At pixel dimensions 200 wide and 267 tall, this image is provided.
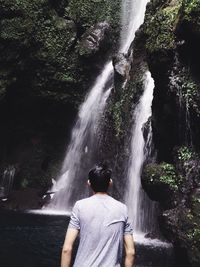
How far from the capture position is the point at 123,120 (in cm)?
2167

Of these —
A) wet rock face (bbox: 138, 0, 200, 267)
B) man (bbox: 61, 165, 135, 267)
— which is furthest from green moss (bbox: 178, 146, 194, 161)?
man (bbox: 61, 165, 135, 267)

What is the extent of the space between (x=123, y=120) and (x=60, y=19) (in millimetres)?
8426

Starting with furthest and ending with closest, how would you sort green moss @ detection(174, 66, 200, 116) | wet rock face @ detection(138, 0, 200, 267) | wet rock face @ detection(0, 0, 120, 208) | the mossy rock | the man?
1. wet rock face @ detection(0, 0, 120, 208)
2. the mossy rock
3. green moss @ detection(174, 66, 200, 116)
4. wet rock face @ detection(138, 0, 200, 267)
5. the man

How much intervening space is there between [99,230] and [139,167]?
1510 centimetres

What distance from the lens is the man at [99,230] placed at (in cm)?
428

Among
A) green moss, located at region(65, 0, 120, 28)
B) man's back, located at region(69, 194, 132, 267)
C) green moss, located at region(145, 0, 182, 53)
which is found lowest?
man's back, located at region(69, 194, 132, 267)

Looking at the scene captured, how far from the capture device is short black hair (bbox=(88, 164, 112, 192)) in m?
4.45

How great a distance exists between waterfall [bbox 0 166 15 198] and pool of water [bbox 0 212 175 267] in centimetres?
500

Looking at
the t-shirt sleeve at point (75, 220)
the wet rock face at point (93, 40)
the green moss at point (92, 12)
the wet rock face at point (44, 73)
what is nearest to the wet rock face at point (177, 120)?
the t-shirt sleeve at point (75, 220)

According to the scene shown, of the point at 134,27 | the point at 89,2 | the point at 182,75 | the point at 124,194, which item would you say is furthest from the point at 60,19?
the point at 182,75

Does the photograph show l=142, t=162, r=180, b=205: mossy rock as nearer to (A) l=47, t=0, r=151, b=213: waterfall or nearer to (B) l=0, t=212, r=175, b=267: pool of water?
(B) l=0, t=212, r=175, b=267: pool of water

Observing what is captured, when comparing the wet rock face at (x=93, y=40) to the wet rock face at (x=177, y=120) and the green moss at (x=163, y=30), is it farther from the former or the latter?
the wet rock face at (x=177, y=120)

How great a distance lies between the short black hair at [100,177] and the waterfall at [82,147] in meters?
19.5

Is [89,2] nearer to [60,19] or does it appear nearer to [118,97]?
[60,19]
